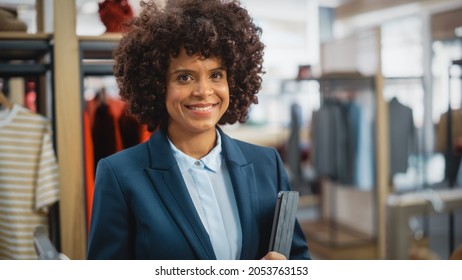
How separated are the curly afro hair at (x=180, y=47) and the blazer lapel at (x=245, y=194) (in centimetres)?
8

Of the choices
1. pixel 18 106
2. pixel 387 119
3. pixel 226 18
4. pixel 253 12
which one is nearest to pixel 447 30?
pixel 387 119

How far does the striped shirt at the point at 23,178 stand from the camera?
1144 millimetres

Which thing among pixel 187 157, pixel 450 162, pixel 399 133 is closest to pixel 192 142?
pixel 187 157

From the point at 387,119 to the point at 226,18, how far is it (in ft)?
5.76

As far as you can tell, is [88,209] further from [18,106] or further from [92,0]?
[92,0]

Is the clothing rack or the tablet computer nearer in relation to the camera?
the tablet computer

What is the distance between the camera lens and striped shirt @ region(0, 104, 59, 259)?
1.14 m

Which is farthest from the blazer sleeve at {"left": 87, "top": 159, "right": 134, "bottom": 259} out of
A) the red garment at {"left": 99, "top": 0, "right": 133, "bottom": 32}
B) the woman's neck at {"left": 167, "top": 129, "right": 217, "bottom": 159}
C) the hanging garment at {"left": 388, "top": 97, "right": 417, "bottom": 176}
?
the hanging garment at {"left": 388, "top": 97, "right": 417, "bottom": 176}

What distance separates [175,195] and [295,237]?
0.29 m

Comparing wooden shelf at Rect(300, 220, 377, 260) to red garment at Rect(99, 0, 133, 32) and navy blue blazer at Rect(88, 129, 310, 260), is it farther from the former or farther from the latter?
red garment at Rect(99, 0, 133, 32)

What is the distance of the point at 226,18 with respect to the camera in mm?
940

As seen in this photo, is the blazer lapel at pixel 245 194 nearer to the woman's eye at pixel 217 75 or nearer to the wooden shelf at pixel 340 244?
the woman's eye at pixel 217 75

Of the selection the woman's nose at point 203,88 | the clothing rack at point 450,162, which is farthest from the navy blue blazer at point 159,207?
the clothing rack at point 450,162

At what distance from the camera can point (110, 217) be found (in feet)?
2.98
